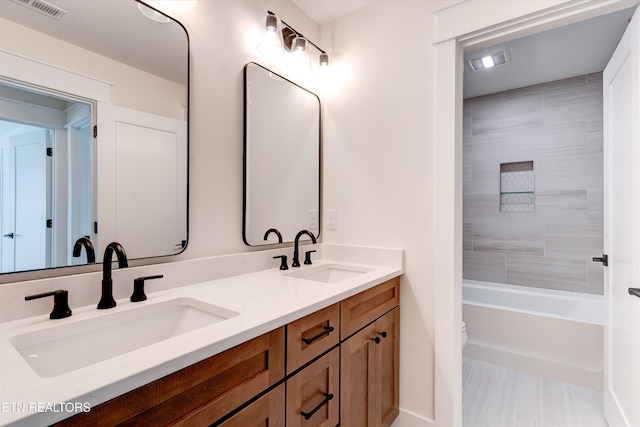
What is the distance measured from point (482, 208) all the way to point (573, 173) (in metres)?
0.79

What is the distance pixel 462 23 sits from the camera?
1.46 m

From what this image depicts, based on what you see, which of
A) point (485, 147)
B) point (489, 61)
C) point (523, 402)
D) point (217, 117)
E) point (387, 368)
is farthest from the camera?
point (485, 147)

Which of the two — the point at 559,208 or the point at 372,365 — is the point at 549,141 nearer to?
the point at 559,208

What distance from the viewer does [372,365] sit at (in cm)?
136

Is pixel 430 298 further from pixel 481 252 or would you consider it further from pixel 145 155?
pixel 481 252

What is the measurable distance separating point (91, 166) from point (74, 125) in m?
0.13

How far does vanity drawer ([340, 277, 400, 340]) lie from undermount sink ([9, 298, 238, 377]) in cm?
48

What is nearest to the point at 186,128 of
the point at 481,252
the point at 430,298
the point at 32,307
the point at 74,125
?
the point at 74,125

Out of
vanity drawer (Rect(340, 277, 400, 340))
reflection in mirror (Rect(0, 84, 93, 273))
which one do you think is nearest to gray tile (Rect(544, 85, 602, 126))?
vanity drawer (Rect(340, 277, 400, 340))

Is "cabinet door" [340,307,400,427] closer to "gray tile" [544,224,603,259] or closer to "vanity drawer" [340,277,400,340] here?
"vanity drawer" [340,277,400,340]

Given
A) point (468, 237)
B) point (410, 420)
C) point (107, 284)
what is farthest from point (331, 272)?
point (468, 237)

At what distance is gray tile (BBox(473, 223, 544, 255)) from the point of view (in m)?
2.87

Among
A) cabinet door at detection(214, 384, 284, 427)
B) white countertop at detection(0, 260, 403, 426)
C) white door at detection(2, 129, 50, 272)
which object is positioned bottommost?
cabinet door at detection(214, 384, 284, 427)

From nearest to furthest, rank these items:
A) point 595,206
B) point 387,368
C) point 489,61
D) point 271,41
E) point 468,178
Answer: point 387,368
point 271,41
point 489,61
point 595,206
point 468,178
